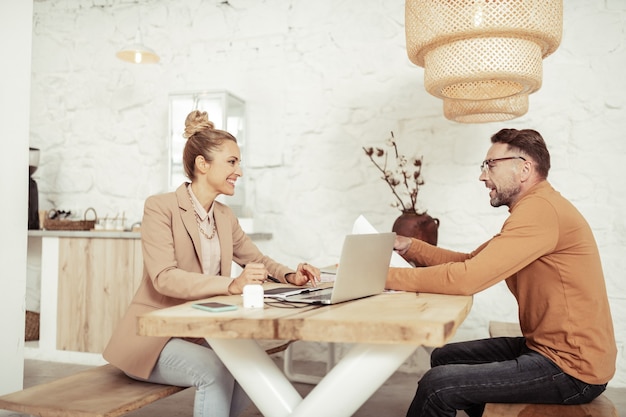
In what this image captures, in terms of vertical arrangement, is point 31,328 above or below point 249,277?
below

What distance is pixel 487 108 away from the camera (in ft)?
8.93

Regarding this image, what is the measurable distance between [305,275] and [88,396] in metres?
0.85

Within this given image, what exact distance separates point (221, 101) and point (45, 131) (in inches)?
65.7

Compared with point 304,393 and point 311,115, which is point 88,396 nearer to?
point 304,393

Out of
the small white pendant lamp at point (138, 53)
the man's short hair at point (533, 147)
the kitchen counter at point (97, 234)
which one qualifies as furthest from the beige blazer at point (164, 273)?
the small white pendant lamp at point (138, 53)

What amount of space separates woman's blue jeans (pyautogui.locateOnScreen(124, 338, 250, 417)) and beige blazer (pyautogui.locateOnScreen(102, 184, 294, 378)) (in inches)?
1.4

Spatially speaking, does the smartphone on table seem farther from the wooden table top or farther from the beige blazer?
the beige blazer

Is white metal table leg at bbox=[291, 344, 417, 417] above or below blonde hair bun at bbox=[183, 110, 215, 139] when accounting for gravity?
below

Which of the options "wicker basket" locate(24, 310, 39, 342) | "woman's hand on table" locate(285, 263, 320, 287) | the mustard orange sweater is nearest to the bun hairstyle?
"woman's hand on table" locate(285, 263, 320, 287)

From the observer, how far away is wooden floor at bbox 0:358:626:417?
2922mm

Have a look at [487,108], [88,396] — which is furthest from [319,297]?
[487,108]

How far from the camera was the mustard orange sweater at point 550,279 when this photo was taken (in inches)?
70.0

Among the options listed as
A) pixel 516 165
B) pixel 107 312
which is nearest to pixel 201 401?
pixel 516 165

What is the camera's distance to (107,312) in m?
3.69
